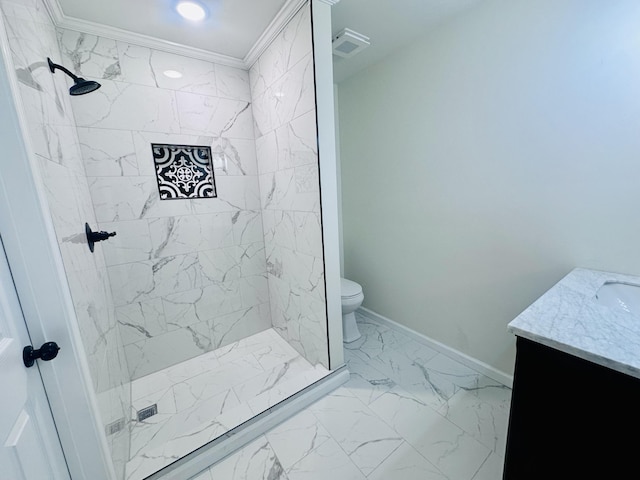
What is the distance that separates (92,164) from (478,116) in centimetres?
246

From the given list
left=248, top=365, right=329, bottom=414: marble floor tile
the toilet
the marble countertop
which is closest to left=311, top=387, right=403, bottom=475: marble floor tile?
left=248, top=365, right=329, bottom=414: marble floor tile

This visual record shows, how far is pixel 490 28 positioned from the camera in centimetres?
144

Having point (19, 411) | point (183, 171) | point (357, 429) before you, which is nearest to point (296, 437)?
point (357, 429)

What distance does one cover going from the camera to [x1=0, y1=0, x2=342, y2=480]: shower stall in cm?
128

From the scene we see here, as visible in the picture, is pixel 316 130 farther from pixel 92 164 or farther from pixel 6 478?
pixel 6 478

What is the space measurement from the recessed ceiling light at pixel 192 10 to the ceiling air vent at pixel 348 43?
0.83 m

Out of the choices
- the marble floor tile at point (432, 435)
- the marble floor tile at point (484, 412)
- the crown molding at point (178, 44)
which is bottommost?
the marble floor tile at point (432, 435)

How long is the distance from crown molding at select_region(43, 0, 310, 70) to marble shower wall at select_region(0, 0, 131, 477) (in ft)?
0.43

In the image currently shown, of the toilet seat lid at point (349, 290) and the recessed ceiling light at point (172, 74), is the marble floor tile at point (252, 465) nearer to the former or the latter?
the toilet seat lid at point (349, 290)

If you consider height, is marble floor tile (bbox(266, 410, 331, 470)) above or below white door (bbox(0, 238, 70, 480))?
below

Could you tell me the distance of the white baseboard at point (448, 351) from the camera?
166 cm

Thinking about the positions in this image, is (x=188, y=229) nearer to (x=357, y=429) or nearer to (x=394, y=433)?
(x=357, y=429)

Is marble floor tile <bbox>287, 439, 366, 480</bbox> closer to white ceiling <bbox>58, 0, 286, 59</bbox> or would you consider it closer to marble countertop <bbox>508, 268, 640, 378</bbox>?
marble countertop <bbox>508, 268, 640, 378</bbox>

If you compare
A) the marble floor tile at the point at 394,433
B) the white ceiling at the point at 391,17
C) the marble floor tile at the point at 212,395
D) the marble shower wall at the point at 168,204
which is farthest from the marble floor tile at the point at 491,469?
the white ceiling at the point at 391,17
